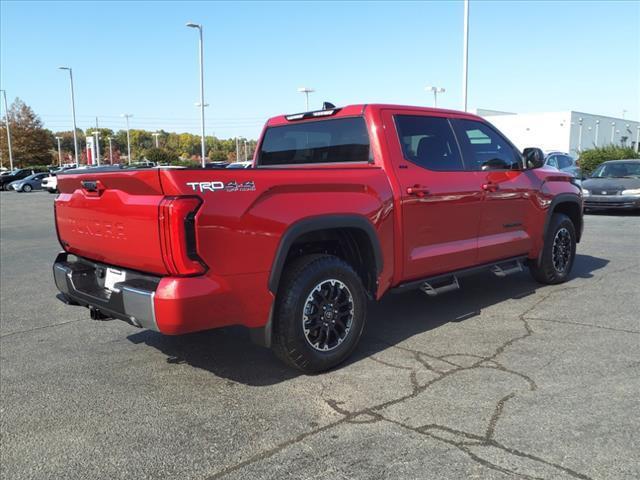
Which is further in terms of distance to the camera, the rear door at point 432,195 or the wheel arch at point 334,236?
the rear door at point 432,195

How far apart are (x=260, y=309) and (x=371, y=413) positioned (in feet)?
3.06

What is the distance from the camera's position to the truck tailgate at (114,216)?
3.34m

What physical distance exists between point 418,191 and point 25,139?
73.8m

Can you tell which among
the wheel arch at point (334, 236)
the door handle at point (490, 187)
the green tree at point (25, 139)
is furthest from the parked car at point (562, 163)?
the green tree at point (25, 139)

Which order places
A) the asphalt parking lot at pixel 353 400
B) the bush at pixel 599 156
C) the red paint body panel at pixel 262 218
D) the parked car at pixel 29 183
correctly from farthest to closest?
1. the parked car at pixel 29 183
2. the bush at pixel 599 156
3. the red paint body panel at pixel 262 218
4. the asphalt parking lot at pixel 353 400

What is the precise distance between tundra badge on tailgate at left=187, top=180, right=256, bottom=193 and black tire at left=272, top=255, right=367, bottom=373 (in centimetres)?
74

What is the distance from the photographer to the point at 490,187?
5465 millimetres

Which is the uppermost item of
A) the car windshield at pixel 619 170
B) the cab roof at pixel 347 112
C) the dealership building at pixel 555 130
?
the dealership building at pixel 555 130

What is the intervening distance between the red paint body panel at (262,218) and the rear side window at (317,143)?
0.11 metres

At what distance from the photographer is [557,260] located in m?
6.74

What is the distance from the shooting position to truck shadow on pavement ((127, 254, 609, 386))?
14.0ft

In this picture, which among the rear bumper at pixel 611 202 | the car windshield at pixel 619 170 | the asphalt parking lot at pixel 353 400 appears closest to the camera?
the asphalt parking lot at pixel 353 400

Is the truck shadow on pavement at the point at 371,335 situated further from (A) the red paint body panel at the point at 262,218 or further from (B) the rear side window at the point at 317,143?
(B) the rear side window at the point at 317,143

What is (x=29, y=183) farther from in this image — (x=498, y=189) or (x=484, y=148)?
(x=498, y=189)
